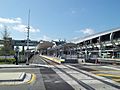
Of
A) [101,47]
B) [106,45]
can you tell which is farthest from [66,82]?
[106,45]

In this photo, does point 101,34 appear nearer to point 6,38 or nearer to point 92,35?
point 92,35

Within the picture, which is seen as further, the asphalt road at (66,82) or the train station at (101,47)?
the train station at (101,47)

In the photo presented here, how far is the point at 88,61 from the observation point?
157 ft

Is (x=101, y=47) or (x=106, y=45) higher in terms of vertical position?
(x=106, y=45)

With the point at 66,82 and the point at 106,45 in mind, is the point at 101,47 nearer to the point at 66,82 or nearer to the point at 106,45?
the point at 106,45

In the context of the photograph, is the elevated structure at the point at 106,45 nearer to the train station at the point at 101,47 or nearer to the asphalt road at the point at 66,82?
the train station at the point at 101,47

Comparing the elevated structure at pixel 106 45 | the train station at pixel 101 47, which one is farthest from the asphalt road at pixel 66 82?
the elevated structure at pixel 106 45

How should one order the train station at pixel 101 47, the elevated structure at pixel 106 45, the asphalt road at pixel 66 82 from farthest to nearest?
the elevated structure at pixel 106 45 < the train station at pixel 101 47 < the asphalt road at pixel 66 82

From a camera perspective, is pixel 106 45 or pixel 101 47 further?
pixel 106 45

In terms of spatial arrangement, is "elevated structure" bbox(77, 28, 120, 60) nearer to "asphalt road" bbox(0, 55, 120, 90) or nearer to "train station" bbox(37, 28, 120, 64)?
"train station" bbox(37, 28, 120, 64)

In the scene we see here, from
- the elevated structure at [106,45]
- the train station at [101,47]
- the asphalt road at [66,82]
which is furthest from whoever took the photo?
the elevated structure at [106,45]

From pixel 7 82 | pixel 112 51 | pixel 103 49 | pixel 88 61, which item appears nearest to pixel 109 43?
pixel 103 49

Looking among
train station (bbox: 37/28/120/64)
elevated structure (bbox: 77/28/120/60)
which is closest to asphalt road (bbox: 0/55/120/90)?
train station (bbox: 37/28/120/64)

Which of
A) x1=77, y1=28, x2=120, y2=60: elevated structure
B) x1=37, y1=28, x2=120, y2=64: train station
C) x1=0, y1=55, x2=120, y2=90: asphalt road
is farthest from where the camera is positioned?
x1=77, y1=28, x2=120, y2=60: elevated structure
